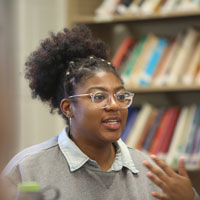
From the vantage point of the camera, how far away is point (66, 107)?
1520 millimetres

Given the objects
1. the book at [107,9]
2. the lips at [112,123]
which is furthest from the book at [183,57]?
the lips at [112,123]

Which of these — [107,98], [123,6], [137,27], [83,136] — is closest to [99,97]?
[107,98]

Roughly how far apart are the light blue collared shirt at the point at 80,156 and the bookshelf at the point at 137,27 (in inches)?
36.7

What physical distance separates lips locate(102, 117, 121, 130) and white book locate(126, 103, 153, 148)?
1.06m

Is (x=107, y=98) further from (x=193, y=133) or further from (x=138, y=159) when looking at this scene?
(x=193, y=133)

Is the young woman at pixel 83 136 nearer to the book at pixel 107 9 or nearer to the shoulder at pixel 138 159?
the shoulder at pixel 138 159

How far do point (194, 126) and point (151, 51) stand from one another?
51 cm

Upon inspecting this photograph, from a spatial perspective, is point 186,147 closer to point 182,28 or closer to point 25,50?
point 182,28

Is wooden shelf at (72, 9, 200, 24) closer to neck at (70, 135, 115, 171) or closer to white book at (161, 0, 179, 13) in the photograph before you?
white book at (161, 0, 179, 13)

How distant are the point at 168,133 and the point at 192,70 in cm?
39

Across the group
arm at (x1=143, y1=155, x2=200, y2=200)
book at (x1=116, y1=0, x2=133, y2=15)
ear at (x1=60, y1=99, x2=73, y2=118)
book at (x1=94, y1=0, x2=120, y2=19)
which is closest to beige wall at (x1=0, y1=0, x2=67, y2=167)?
book at (x1=94, y1=0, x2=120, y2=19)

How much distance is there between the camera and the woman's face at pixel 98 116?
139 centimetres

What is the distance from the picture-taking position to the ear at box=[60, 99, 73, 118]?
4.95 ft

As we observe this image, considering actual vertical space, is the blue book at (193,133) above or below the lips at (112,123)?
→ below
